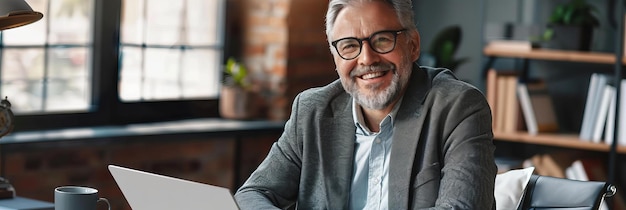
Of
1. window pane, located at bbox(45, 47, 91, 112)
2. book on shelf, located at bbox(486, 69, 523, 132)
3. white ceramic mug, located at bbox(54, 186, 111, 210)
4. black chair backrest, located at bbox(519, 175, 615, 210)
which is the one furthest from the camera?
book on shelf, located at bbox(486, 69, 523, 132)

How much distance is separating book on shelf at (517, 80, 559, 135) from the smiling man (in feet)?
7.21

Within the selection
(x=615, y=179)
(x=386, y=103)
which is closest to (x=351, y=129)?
(x=386, y=103)

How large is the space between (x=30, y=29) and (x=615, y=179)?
2.59 meters

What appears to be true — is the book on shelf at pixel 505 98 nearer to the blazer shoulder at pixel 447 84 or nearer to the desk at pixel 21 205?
the blazer shoulder at pixel 447 84

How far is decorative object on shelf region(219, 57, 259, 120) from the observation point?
4922 millimetres

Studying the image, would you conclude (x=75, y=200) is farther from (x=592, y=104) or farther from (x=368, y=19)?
(x=592, y=104)

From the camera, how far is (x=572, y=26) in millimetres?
4641

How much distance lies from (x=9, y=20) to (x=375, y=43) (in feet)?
3.03

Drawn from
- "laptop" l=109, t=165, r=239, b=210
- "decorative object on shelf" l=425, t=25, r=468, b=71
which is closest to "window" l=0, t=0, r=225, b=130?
"decorative object on shelf" l=425, t=25, r=468, b=71

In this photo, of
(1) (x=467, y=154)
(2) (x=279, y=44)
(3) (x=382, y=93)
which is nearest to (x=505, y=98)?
(2) (x=279, y=44)

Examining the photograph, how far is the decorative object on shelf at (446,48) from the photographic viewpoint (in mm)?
4906

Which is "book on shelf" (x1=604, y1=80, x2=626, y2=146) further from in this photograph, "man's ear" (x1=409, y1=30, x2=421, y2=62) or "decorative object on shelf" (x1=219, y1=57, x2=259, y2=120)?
"man's ear" (x1=409, y1=30, x2=421, y2=62)

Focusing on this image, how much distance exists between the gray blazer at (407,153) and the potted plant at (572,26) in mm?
2210

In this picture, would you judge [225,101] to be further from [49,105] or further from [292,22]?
[49,105]
